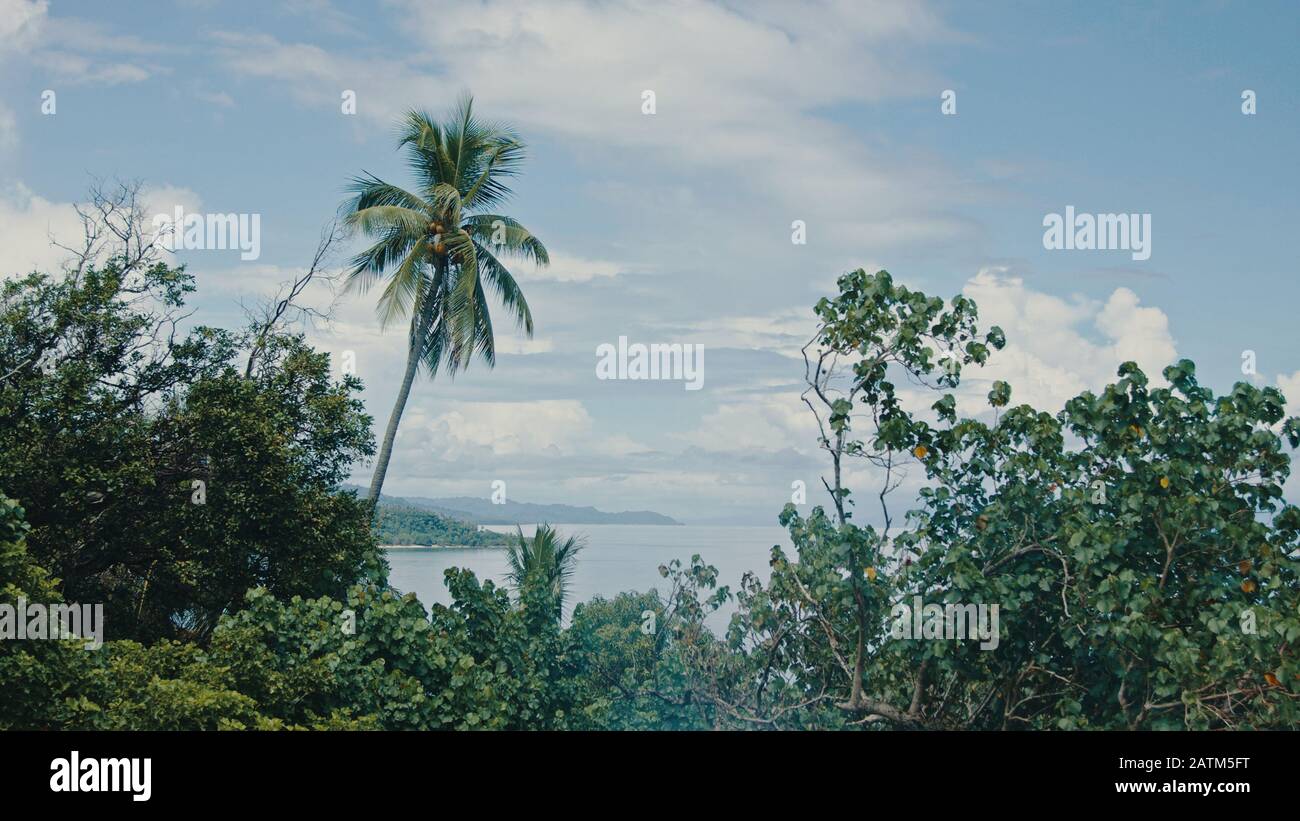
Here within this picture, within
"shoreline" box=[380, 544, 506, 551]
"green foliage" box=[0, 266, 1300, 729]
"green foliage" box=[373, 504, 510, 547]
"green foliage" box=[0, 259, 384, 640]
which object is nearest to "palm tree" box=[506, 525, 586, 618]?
"green foliage" box=[373, 504, 510, 547]

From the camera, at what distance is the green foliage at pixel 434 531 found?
55.7 feet

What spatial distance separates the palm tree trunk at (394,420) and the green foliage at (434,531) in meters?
1.35

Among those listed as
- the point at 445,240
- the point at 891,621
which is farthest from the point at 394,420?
the point at 891,621

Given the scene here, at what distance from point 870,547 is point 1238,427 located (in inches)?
116

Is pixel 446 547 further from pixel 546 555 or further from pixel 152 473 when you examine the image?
pixel 152 473

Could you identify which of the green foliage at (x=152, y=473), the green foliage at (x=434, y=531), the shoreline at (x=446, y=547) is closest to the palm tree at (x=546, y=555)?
the green foliage at (x=434, y=531)

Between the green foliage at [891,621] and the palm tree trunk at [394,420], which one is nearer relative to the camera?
the green foliage at [891,621]

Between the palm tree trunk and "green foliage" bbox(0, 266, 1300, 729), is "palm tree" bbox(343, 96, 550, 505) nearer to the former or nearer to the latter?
the palm tree trunk

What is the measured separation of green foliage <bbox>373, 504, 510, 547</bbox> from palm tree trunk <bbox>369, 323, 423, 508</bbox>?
4.44 feet

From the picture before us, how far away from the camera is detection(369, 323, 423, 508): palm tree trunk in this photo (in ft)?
47.2

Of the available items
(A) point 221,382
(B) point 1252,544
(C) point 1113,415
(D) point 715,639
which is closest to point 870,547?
(D) point 715,639

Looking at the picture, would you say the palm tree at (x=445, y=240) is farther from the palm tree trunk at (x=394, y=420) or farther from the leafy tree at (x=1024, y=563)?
the leafy tree at (x=1024, y=563)

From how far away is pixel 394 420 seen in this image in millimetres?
15211
